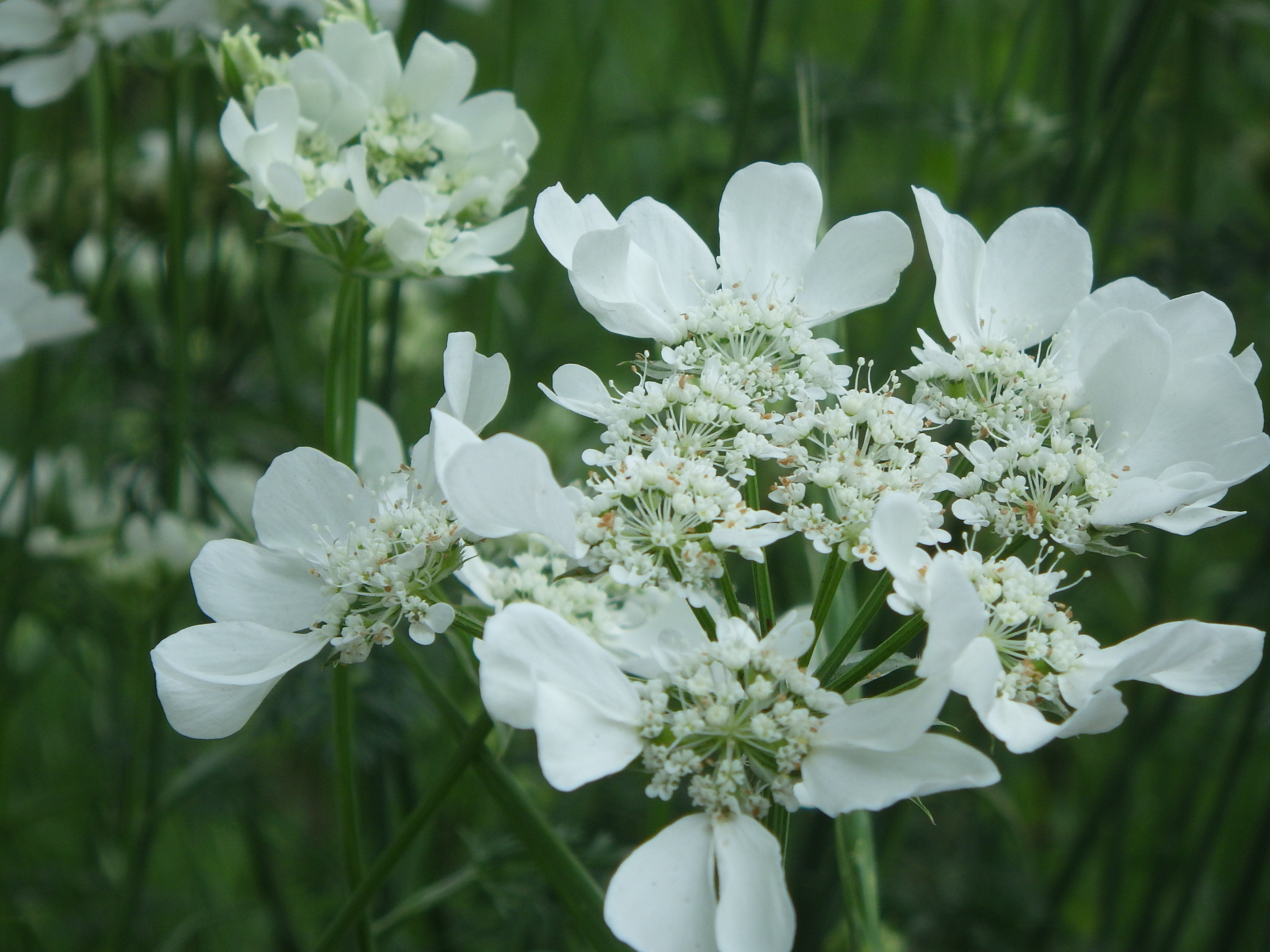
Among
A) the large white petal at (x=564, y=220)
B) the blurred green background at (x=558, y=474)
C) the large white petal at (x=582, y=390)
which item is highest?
the large white petal at (x=564, y=220)

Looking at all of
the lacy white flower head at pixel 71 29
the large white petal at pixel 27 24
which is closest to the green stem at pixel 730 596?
the lacy white flower head at pixel 71 29

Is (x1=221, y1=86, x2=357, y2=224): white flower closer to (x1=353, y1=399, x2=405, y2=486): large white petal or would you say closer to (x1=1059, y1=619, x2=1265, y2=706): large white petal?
(x1=353, y1=399, x2=405, y2=486): large white petal

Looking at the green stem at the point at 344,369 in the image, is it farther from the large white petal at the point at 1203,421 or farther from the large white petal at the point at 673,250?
the large white petal at the point at 1203,421

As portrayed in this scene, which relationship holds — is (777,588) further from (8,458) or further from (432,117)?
(8,458)

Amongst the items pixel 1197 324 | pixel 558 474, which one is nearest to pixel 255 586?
pixel 1197 324

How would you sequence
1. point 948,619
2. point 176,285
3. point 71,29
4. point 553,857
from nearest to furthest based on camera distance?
point 948,619 < point 553,857 < point 176,285 < point 71,29

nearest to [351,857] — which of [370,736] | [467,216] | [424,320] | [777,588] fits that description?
[370,736]

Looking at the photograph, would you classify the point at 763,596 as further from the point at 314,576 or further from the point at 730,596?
the point at 314,576
